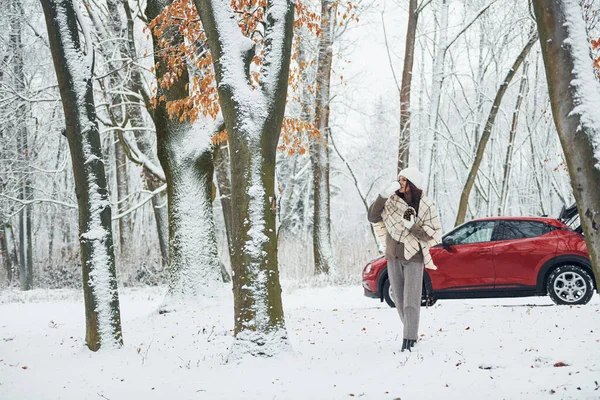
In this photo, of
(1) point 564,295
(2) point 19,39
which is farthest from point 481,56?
(2) point 19,39

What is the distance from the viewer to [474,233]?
1030 centimetres

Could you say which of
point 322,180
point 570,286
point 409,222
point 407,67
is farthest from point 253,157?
point 407,67

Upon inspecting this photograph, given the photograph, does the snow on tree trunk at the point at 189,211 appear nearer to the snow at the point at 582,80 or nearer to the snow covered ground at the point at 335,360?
the snow covered ground at the point at 335,360

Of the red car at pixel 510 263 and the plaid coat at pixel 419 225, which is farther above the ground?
the plaid coat at pixel 419 225

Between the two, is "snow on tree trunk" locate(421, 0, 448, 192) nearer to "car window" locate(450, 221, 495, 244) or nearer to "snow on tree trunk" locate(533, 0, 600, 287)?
"car window" locate(450, 221, 495, 244)

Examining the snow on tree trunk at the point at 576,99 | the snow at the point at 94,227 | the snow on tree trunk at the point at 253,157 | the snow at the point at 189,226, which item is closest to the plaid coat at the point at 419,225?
the snow on tree trunk at the point at 253,157

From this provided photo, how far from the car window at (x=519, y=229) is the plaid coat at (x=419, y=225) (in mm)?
4303

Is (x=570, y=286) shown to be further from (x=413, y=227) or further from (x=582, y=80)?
(x=582, y=80)

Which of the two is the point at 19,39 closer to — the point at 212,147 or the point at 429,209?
the point at 212,147

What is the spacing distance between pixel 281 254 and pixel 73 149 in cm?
1520

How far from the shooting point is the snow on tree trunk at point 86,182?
6.84m

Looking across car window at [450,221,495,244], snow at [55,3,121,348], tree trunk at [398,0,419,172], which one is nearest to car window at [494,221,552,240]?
car window at [450,221,495,244]

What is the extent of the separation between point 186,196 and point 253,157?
485 cm

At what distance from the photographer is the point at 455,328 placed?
7.74 metres
